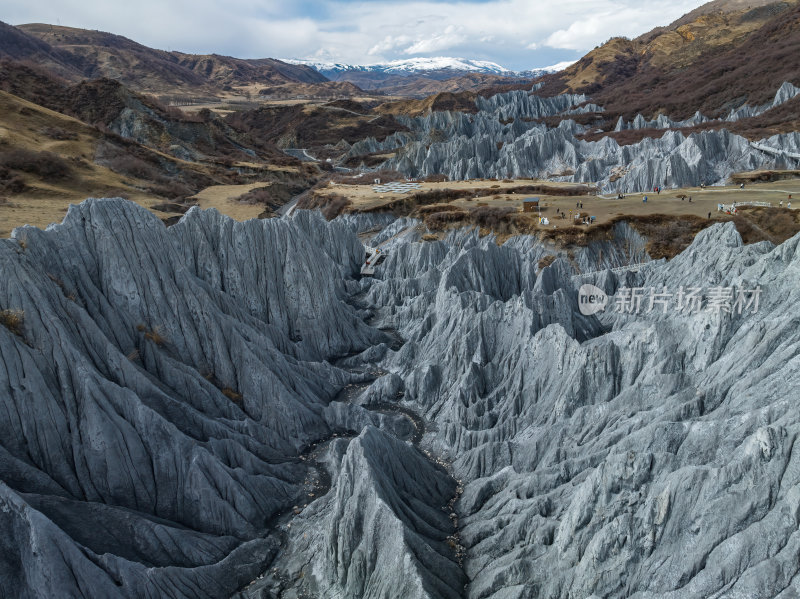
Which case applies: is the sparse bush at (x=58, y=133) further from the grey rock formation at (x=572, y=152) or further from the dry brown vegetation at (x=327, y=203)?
the grey rock formation at (x=572, y=152)

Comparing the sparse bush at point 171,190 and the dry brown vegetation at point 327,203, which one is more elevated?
the sparse bush at point 171,190

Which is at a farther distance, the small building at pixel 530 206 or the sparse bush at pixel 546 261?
the small building at pixel 530 206

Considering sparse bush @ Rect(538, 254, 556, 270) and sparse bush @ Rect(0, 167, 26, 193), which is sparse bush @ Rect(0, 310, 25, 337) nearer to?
sparse bush @ Rect(538, 254, 556, 270)

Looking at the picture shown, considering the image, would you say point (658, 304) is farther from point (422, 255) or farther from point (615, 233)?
point (422, 255)

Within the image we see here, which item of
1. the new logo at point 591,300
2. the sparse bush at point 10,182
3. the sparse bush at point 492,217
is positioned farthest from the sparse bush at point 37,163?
the new logo at point 591,300

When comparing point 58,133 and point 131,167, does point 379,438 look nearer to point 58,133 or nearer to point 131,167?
point 131,167

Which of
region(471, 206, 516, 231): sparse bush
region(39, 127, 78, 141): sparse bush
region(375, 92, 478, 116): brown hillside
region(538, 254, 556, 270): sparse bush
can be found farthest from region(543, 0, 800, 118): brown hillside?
region(39, 127, 78, 141): sparse bush

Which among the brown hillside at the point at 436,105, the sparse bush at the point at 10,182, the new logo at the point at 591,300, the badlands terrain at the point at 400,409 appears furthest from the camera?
the brown hillside at the point at 436,105
